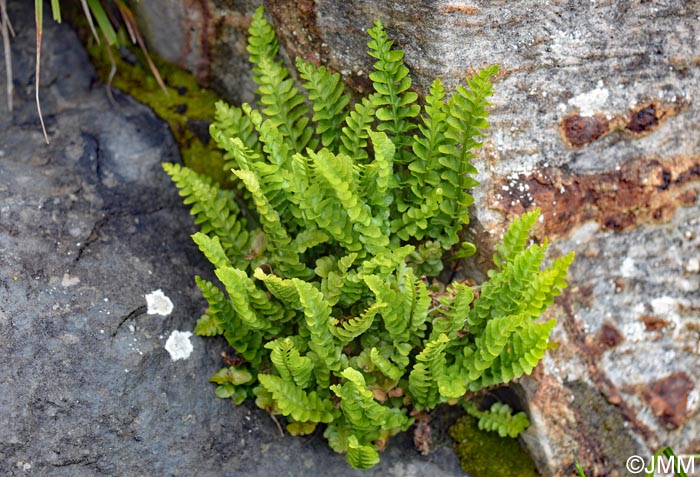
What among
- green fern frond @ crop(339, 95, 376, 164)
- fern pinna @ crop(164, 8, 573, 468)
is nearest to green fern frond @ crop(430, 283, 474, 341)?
fern pinna @ crop(164, 8, 573, 468)

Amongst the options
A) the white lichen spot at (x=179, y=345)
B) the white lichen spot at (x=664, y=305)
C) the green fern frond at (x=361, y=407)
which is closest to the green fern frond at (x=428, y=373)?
the green fern frond at (x=361, y=407)

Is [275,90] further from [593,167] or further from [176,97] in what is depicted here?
[593,167]

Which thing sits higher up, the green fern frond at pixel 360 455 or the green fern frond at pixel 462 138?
the green fern frond at pixel 462 138

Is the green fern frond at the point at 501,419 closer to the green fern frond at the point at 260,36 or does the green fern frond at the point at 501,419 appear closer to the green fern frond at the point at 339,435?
the green fern frond at the point at 339,435

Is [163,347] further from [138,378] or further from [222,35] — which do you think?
[222,35]

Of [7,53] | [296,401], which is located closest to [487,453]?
[296,401]

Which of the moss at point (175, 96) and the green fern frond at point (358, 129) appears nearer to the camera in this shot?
the green fern frond at point (358, 129)

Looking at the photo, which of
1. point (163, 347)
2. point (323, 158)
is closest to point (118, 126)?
point (163, 347)
